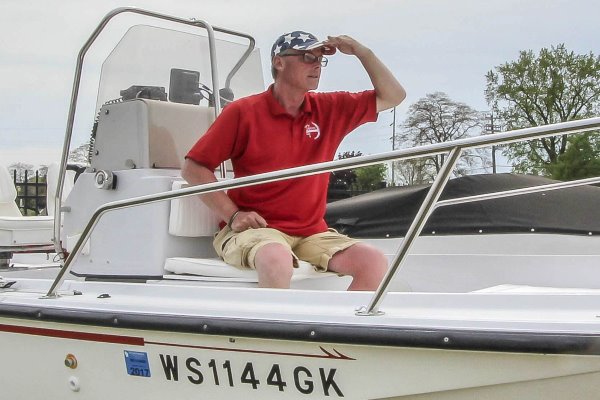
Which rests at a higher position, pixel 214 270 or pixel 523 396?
pixel 214 270

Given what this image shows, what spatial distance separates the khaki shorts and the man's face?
25.9 inches

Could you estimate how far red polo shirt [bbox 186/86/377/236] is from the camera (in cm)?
338

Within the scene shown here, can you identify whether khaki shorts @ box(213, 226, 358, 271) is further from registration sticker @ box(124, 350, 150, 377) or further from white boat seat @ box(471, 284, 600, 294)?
white boat seat @ box(471, 284, 600, 294)

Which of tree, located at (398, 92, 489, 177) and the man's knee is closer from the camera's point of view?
the man's knee

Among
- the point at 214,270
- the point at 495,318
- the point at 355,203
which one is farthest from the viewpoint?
the point at 355,203

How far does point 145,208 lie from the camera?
3512mm

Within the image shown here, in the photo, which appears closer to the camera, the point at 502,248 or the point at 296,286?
the point at 296,286

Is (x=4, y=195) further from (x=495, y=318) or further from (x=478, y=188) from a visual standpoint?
(x=495, y=318)

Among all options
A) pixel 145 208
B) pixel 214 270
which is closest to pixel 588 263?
pixel 214 270

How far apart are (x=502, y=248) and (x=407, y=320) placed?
255 cm

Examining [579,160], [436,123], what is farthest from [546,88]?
[436,123]

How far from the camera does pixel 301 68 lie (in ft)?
11.2

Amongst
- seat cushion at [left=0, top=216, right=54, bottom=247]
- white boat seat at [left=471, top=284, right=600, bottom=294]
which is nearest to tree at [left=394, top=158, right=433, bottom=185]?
white boat seat at [left=471, top=284, right=600, bottom=294]

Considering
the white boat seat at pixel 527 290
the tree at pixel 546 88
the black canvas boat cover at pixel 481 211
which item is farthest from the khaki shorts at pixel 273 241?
the tree at pixel 546 88
